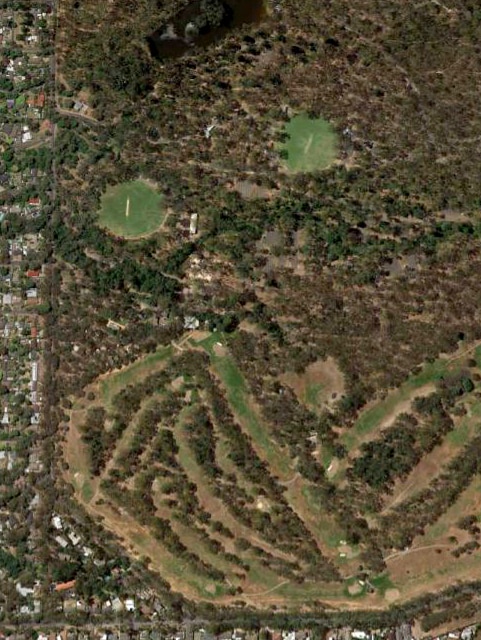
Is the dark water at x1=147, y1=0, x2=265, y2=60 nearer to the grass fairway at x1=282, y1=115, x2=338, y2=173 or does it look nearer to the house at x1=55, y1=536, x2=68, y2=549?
the grass fairway at x1=282, y1=115, x2=338, y2=173

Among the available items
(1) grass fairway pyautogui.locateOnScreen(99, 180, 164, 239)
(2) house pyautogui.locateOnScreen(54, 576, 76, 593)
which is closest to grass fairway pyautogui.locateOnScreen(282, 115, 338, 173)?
(1) grass fairway pyautogui.locateOnScreen(99, 180, 164, 239)

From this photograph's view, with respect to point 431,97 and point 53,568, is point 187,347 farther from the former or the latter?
point 431,97

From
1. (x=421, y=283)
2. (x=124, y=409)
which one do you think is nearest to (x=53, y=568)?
(x=124, y=409)

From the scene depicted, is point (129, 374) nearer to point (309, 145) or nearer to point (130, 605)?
point (130, 605)

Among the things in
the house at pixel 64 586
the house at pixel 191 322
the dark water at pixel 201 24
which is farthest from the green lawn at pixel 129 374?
the dark water at pixel 201 24

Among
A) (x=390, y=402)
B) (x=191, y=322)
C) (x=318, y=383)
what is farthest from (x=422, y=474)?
(x=191, y=322)

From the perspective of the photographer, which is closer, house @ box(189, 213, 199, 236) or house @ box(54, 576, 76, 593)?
house @ box(54, 576, 76, 593)

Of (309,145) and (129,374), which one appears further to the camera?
(309,145)
